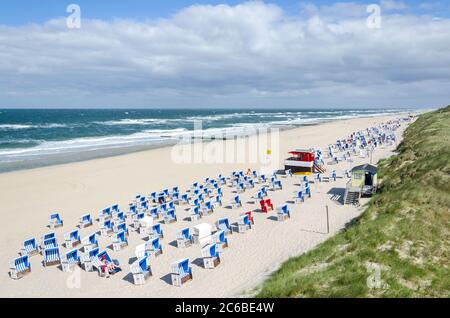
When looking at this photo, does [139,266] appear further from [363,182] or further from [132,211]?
[363,182]

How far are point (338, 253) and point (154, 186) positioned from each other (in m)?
16.1

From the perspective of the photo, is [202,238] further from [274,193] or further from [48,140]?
[48,140]

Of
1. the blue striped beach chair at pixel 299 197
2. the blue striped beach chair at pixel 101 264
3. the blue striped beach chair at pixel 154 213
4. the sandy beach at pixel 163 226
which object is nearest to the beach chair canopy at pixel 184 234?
the sandy beach at pixel 163 226

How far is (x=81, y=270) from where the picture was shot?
12.4 m

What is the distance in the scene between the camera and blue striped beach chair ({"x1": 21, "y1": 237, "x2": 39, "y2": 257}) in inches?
537

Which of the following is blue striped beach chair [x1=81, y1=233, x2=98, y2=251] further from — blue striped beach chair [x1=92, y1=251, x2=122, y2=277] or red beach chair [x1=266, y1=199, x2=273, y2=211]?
red beach chair [x1=266, y1=199, x2=273, y2=211]

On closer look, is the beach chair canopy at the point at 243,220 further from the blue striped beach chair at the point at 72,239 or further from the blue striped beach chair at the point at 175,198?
the blue striped beach chair at the point at 72,239

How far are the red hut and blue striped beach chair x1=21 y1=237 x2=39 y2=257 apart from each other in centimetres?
1716

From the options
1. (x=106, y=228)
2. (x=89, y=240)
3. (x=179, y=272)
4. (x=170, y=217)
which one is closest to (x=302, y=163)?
(x=170, y=217)

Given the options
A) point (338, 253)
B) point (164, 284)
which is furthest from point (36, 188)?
point (338, 253)

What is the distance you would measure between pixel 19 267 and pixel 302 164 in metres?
18.5

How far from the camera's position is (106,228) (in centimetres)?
1568

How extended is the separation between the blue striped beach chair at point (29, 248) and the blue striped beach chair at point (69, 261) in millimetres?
2239

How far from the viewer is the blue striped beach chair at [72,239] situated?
14.3m
